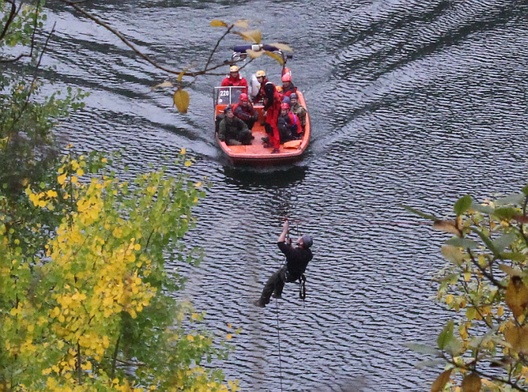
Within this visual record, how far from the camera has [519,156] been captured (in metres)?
20.4

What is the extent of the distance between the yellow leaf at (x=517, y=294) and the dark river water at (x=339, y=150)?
39.6ft

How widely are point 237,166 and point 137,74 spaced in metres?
5.08

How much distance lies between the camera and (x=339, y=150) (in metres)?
21.1

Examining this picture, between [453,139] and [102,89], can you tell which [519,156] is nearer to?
[453,139]

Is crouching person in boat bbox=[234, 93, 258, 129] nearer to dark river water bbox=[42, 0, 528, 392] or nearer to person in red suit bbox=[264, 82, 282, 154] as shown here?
person in red suit bbox=[264, 82, 282, 154]

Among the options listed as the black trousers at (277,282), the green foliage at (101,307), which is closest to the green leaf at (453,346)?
the green foliage at (101,307)

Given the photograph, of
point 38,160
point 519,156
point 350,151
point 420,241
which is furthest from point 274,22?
point 38,160

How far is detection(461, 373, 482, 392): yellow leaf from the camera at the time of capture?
2475 millimetres

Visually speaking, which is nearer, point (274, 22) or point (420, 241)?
point (420, 241)

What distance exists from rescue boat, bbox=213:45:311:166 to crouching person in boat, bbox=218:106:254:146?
0.38 feet

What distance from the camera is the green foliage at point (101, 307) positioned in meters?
7.65

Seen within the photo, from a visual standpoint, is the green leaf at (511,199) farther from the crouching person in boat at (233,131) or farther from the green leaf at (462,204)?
the crouching person in boat at (233,131)

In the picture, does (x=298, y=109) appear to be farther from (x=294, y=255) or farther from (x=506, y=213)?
(x=506, y=213)

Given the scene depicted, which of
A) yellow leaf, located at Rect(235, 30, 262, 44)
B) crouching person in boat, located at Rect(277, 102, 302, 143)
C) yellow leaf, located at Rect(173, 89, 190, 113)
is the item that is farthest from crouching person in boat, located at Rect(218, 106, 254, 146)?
yellow leaf, located at Rect(235, 30, 262, 44)
